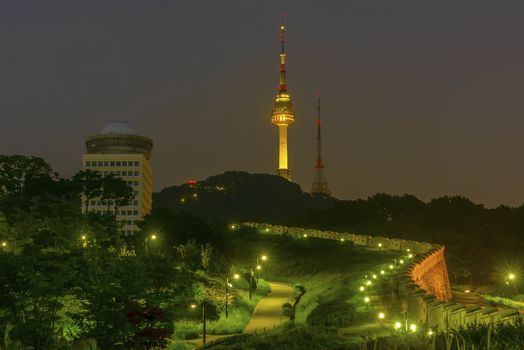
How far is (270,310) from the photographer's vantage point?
51.2m

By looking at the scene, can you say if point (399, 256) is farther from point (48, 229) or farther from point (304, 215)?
Result: point (304, 215)

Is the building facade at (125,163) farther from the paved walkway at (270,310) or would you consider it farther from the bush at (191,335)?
the bush at (191,335)

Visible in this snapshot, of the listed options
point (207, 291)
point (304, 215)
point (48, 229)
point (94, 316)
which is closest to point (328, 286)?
point (207, 291)

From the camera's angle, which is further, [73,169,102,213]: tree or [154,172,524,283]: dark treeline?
[154,172,524,283]: dark treeline

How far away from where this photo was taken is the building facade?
170500mm

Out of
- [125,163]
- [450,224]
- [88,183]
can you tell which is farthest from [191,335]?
[125,163]

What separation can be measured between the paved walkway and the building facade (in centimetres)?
10094

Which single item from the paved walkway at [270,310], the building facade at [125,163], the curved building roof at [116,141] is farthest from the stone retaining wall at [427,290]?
the curved building roof at [116,141]

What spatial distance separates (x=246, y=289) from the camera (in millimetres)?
61562

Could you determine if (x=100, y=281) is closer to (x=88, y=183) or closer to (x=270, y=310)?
(x=270, y=310)

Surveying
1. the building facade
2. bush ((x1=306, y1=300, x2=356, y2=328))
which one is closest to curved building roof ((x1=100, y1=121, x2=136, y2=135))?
the building facade

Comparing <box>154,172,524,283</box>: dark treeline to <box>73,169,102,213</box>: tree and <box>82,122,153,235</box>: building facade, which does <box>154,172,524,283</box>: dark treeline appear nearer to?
<box>73,169,102,213</box>: tree

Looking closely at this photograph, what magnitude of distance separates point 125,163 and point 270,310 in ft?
435

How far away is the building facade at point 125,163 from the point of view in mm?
170500
